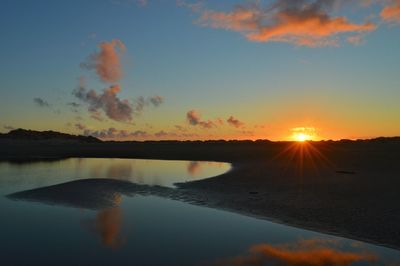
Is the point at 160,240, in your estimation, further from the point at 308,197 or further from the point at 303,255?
the point at 308,197

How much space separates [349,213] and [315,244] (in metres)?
4.70

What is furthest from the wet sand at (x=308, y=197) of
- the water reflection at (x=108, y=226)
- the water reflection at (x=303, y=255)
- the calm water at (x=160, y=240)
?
the water reflection at (x=108, y=226)

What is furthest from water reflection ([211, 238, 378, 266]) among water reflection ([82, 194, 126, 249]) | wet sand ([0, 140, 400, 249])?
water reflection ([82, 194, 126, 249])

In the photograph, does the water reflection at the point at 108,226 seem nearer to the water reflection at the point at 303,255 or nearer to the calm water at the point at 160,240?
the calm water at the point at 160,240

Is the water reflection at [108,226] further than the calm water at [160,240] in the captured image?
Yes

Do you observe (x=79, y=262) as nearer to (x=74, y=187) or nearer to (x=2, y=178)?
(x=74, y=187)

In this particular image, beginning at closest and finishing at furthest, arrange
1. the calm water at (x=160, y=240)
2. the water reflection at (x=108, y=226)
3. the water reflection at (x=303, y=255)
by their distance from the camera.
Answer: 1. the water reflection at (x=303, y=255)
2. the calm water at (x=160, y=240)
3. the water reflection at (x=108, y=226)

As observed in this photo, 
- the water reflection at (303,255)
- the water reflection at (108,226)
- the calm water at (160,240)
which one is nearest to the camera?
the water reflection at (303,255)

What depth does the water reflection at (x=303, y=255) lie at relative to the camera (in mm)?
10520

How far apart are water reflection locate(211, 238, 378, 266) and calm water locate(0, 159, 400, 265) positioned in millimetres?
29

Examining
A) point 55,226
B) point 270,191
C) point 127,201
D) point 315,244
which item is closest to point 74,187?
point 127,201

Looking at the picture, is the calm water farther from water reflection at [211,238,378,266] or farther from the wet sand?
the wet sand

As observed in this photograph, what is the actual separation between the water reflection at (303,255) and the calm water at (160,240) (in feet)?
0.10

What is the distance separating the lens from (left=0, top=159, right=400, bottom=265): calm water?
10.8 m
